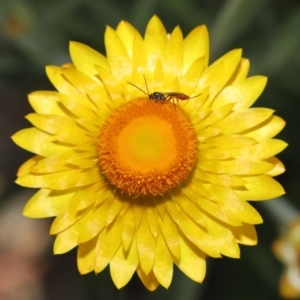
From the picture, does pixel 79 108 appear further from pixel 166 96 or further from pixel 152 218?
pixel 152 218

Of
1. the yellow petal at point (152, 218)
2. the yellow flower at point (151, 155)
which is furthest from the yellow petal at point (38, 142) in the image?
the yellow petal at point (152, 218)

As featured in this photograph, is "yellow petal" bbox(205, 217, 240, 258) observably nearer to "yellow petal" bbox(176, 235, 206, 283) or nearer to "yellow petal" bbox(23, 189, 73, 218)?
"yellow petal" bbox(176, 235, 206, 283)

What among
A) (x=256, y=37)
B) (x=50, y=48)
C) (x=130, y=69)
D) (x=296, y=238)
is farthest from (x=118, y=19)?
(x=296, y=238)

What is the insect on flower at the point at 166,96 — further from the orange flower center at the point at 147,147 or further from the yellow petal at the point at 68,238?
the yellow petal at the point at 68,238

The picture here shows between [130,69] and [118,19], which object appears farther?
[118,19]

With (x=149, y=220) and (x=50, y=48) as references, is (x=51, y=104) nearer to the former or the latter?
(x=149, y=220)

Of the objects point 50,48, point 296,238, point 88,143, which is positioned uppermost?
point 50,48
